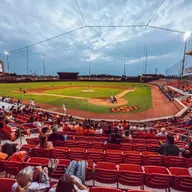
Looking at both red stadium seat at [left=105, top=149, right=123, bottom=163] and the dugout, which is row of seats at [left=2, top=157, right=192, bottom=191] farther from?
the dugout

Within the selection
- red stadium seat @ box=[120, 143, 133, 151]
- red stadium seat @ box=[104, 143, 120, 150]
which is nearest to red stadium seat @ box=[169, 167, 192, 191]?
red stadium seat @ box=[120, 143, 133, 151]

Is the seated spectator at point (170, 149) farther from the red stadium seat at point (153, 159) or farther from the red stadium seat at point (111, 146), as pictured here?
the red stadium seat at point (111, 146)

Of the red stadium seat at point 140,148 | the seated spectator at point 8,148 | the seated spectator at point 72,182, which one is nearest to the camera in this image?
the seated spectator at point 72,182

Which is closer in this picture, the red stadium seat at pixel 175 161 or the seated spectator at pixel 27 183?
the seated spectator at pixel 27 183

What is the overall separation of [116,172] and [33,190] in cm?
215

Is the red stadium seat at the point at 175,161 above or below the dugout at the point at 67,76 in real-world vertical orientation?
below

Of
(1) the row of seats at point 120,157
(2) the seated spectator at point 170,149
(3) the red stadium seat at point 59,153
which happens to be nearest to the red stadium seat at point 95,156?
(1) the row of seats at point 120,157

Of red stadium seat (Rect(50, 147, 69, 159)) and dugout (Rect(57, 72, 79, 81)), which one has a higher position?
dugout (Rect(57, 72, 79, 81))

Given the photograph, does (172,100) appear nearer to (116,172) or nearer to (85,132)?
(85,132)

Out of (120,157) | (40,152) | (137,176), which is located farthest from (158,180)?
(40,152)

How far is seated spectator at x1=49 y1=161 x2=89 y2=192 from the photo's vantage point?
8.23 ft

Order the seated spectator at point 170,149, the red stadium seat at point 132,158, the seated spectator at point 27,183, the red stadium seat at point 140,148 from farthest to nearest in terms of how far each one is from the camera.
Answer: the red stadium seat at point 140,148
the seated spectator at point 170,149
the red stadium seat at point 132,158
the seated spectator at point 27,183

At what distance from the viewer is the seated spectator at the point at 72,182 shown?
251 cm

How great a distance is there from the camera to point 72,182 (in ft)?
8.45
